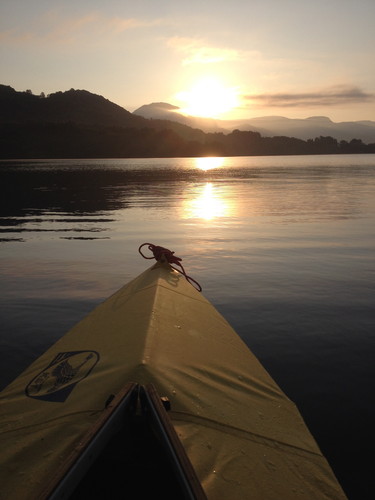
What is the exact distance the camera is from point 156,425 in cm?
316

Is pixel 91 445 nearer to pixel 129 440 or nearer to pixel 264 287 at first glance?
pixel 129 440

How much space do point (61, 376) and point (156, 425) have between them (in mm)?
1745

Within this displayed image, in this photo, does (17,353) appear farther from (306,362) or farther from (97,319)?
(306,362)

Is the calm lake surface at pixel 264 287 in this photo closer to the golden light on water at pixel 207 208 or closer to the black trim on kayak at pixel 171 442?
the golden light on water at pixel 207 208

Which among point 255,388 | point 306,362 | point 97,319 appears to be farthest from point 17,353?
point 306,362

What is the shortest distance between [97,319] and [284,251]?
33.3ft

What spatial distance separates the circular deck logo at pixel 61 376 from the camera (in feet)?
13.7

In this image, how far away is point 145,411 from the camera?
337cm

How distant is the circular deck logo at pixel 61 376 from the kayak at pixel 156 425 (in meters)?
0.02

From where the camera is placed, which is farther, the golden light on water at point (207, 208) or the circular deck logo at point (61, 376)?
the golden light on water at point (207, 208)

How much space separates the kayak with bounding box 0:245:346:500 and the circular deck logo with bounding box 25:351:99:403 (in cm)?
2

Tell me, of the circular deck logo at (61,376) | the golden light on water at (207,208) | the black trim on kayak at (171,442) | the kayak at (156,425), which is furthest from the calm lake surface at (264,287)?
the black trim on kayak at (171,442)

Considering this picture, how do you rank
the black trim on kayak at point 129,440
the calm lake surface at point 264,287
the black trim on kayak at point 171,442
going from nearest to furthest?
the black trim on kayak at point 171,442 → the black trim on kayak at point 129,440 → the calm lake surface at point 264,287

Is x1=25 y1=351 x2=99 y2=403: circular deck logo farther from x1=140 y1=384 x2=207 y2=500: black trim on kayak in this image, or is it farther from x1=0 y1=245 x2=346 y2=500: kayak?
x1=140 y1=384 x2=207 y2=500: black trim on kayak
